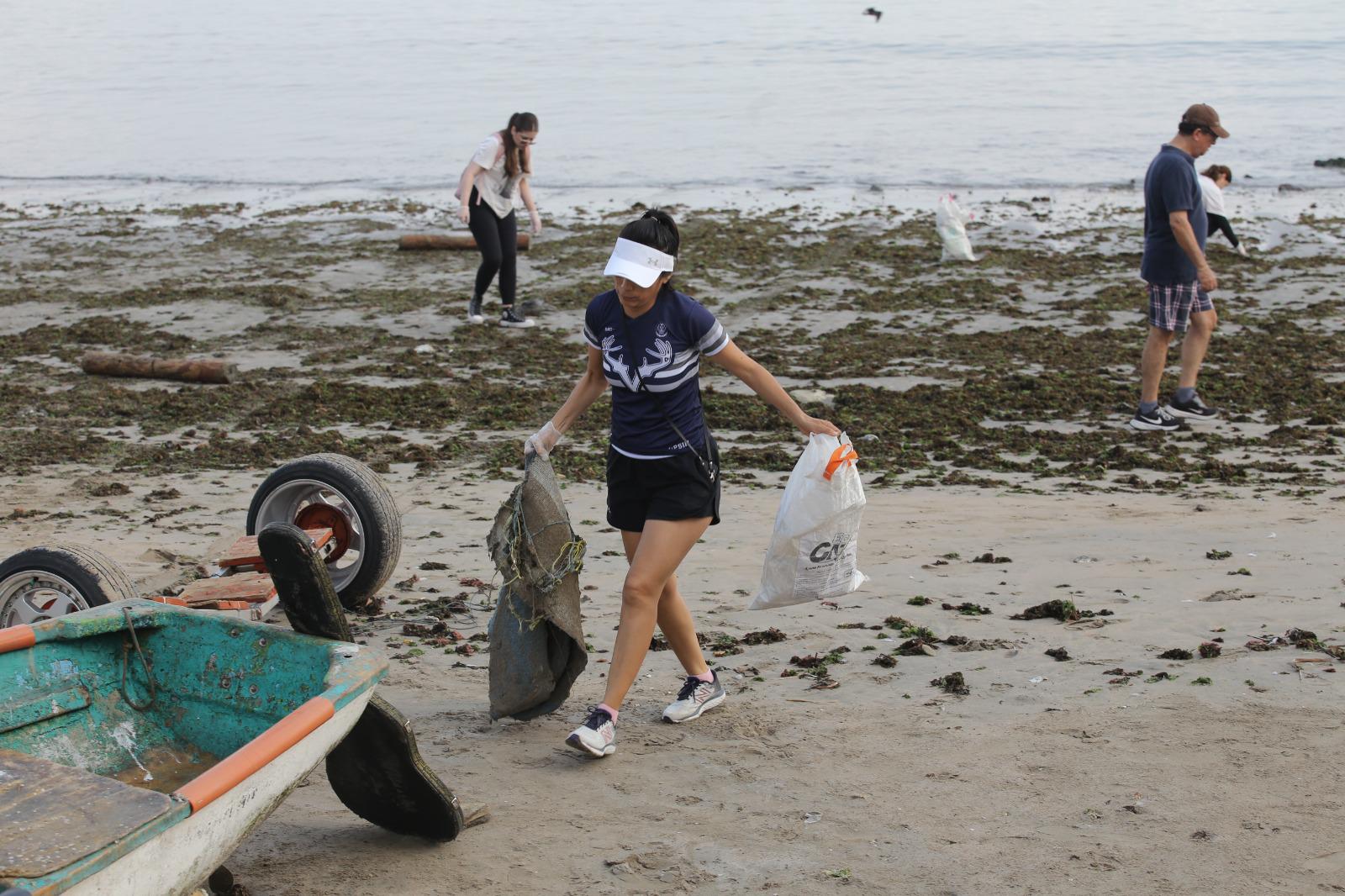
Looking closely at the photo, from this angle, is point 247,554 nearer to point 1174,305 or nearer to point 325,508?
point 325,508

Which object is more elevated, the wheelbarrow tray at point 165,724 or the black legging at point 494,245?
the black legging at point 494,245

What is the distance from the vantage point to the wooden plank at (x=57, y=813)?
8.87ft

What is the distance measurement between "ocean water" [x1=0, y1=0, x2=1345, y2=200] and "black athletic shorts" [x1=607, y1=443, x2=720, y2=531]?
59.8 feet

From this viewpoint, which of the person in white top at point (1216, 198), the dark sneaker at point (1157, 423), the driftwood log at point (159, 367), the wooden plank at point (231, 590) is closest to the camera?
the wooden plank at point (231, 590)

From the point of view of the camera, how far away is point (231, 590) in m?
5.34

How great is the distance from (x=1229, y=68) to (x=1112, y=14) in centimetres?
1616

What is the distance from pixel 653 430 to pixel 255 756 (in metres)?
1.85

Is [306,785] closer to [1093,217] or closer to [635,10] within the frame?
[1093,217]

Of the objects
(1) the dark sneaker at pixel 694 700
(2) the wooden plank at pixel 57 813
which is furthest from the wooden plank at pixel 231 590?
(2) the wooden plank at pixel 57 813

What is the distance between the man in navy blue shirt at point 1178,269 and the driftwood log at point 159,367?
23.0ft

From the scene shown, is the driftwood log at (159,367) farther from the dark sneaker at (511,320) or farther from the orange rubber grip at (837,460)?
the orange rubber grip at (837,460)

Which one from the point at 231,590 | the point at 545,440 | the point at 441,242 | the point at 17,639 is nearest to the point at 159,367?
the point at 231,590

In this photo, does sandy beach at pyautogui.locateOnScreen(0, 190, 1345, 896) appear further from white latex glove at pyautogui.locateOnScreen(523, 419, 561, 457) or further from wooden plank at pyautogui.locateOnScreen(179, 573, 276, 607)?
white latex glove at pyautogui.locateOnScreen(523, 419, 561, 457)

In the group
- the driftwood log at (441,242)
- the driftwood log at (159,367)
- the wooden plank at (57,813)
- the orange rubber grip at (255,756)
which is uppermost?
the driftwood log at (441,242)
